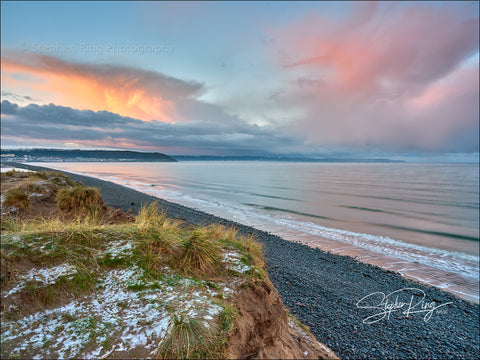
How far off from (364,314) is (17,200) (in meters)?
15.6

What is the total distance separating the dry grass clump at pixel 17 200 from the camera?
472 inches

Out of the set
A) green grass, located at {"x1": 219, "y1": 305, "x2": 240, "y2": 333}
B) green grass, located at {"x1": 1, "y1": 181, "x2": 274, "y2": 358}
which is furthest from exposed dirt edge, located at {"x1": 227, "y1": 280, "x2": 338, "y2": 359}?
green grass, located at {"x1": 1, "y1": 181, "x2": 274, "y2": 358}

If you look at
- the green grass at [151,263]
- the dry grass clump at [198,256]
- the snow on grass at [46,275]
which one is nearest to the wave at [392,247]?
the green grass at [151,263]

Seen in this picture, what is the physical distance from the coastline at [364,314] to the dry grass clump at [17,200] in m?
12.2

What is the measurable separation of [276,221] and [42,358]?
19.6 metres

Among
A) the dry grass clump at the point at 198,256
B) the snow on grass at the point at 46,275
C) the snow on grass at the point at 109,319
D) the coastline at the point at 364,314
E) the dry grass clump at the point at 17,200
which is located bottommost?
the coastline at the point at 364,314

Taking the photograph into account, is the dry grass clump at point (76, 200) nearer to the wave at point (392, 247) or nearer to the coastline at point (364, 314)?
the coastline at point (364, 314)

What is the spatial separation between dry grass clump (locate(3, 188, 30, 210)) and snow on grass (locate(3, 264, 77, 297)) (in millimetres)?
11433

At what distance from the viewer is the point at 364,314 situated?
666cm

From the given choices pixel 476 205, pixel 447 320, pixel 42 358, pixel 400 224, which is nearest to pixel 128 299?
pixel 42 358

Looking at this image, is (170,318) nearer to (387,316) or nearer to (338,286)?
(387,316)

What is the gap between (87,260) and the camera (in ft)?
12.8

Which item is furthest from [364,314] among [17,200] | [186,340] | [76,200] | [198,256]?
[17,200]

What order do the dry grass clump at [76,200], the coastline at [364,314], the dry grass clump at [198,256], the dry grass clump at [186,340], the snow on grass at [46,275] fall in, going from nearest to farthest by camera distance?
the dry grass clump at [186,340] → the snow on grass at [46,275] → the dry grass clump at [198,256] → the coastline at [364,314] → the dry grass clump at [76,200]
